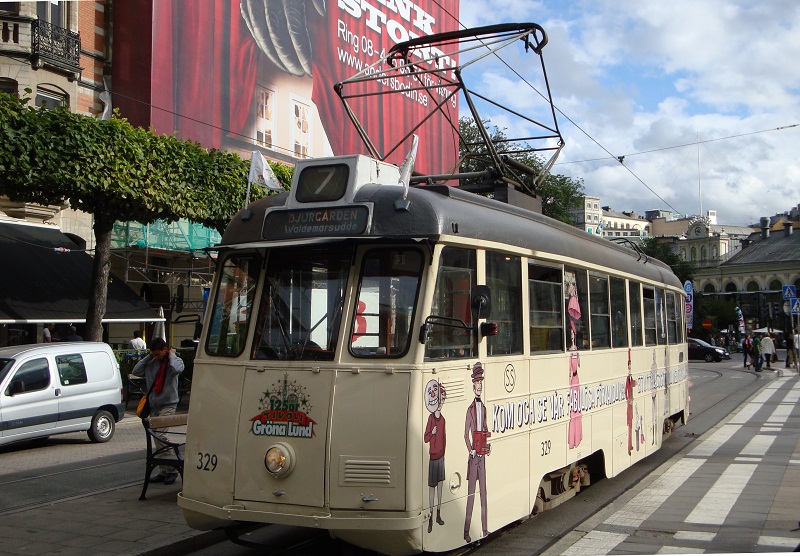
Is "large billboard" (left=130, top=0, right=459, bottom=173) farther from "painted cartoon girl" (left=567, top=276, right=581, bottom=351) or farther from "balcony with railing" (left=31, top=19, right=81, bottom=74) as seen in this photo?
"painted cartoon girl" (left=567, top=276, right=581, bottom=351)

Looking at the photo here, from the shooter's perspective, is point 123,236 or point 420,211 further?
point 123,236

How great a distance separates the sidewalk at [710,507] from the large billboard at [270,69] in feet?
32.8

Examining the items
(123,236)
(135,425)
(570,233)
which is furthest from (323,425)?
(123,236)

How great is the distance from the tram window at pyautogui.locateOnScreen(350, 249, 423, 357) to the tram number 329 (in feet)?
4.36

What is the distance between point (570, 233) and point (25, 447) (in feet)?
33.8

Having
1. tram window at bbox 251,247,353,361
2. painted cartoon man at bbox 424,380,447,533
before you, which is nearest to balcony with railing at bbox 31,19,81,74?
tram window at bbox 251,247,353,361

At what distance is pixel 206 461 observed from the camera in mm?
6234

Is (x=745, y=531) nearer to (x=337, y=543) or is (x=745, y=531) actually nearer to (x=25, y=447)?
(x=337, y=543)

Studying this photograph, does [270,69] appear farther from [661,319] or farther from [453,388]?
[453,388]

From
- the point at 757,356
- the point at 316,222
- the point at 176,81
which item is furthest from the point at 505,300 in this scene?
the point at 757,356

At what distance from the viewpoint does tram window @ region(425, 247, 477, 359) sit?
20.0 ft

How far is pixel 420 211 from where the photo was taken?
6121 millimetres

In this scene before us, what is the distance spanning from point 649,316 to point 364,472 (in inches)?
284

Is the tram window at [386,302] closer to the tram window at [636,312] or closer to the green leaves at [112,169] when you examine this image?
the tram window at [636,312]
